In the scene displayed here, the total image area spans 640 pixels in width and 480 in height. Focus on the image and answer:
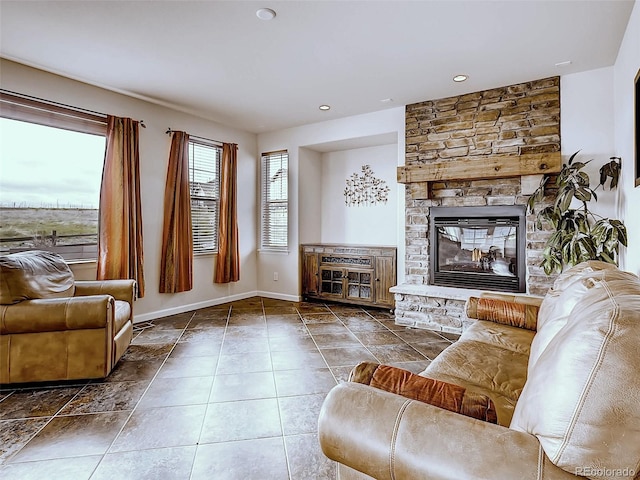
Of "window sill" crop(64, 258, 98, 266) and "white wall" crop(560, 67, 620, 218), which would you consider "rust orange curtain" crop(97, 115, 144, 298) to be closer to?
"window sill" crop(64, 258, 98, 266)

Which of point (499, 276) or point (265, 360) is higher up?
point (499, 276)

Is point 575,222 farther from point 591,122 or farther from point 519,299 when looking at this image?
point 519,299

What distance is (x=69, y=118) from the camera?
3.70 meters

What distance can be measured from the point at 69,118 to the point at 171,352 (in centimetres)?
256

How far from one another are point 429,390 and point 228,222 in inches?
178

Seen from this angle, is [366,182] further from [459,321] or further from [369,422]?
[369,422]

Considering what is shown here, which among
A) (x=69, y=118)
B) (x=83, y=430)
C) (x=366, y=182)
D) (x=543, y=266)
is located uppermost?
(x=69, y=118)

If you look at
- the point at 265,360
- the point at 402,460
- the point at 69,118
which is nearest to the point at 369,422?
the point at 402,460

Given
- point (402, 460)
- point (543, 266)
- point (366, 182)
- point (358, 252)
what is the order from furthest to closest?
point (366, 182)
point (358, 252)
point (543, 266)
point (402, 460)

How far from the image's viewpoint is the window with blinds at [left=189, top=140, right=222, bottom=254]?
16.3 ft

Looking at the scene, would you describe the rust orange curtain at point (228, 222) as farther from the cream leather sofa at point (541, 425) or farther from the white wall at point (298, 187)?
the cream leather sofa at point (541, 425)

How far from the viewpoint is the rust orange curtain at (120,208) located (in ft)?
12.7

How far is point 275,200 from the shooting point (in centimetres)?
577

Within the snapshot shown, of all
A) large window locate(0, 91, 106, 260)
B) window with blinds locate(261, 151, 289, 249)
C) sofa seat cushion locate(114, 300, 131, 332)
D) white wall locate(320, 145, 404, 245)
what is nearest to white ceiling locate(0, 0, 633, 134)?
large window locate(0, 91, 106, 260)
